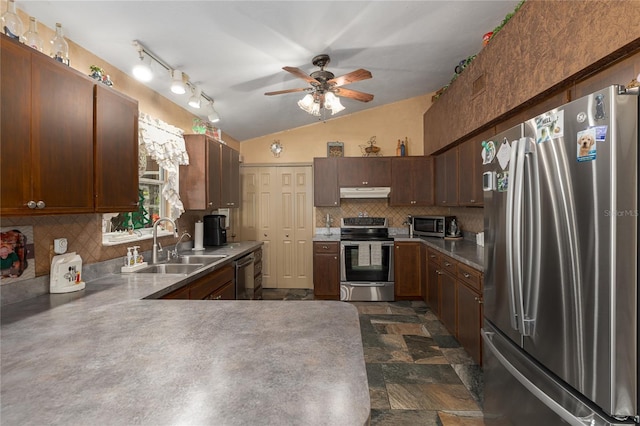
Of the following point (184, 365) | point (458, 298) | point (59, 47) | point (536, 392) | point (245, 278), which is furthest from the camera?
point (245, 278)

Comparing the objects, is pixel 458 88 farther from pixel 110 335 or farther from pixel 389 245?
pixel 110 335

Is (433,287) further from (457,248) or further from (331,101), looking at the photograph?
(331,101)

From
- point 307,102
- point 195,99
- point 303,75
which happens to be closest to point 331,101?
point 307,102

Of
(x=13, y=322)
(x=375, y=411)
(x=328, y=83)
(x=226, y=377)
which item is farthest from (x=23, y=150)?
(x=375, y=411)

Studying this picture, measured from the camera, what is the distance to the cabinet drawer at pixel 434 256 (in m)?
3.53

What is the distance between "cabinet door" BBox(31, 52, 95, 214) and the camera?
1398 mm

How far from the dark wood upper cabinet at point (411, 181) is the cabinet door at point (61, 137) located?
3814 mm

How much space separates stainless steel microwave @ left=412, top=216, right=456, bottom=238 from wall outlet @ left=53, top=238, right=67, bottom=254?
4038 mm

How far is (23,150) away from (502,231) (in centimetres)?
236

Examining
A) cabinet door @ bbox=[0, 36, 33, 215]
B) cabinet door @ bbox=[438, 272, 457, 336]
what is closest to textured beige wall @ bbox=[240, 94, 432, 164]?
cabinet door @ bbox=[438, 272, 457, 336]

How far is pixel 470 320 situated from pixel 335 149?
3.24 m

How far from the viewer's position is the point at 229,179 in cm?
393

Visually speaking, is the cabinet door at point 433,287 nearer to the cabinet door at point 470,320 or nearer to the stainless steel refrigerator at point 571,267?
the cabinet door at point 470,320

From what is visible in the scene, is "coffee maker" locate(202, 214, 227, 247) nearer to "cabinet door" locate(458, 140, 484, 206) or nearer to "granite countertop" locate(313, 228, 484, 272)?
"granite countertop" locate(313, 228, 484, 272)
